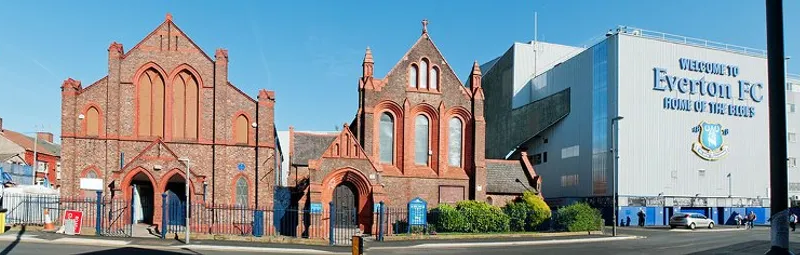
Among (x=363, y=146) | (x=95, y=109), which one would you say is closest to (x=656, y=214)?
(x=363, y=146)

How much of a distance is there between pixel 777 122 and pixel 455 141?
37.4 m

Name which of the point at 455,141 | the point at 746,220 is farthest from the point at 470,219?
the point at 746,220

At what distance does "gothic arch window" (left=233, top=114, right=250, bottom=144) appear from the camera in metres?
36.9

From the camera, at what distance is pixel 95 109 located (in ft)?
116

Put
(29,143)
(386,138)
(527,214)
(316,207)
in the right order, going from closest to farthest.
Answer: (316,207), (527,214), (386,138), (29,143)

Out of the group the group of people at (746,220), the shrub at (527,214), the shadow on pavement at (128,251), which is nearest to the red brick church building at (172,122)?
the shadow on pavement at (128,251)

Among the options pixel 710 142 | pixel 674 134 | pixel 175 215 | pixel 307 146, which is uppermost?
pixel 674 134

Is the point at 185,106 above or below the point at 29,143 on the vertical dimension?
above

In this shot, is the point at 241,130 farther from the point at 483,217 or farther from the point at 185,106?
the point at 483,217

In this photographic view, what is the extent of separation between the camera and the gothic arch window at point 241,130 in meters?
36.9

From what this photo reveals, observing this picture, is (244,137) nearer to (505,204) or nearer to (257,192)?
(257,192)

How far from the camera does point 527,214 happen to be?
38.1 meters

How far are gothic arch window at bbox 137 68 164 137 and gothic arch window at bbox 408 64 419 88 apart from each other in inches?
572

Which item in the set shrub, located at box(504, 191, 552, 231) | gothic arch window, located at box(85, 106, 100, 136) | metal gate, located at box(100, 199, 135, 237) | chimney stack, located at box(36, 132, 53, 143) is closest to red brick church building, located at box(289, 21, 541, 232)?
shrub, located at box(504, 191, 552, 231)
